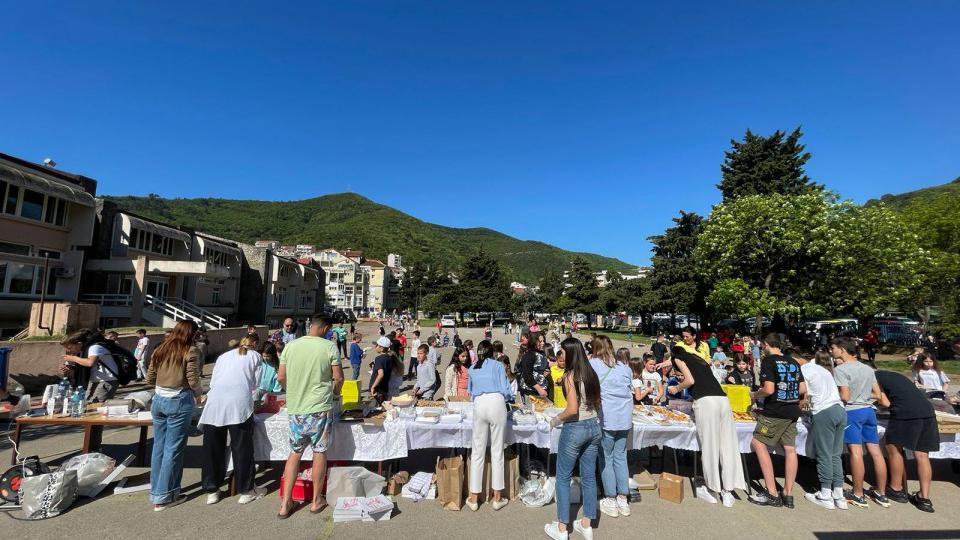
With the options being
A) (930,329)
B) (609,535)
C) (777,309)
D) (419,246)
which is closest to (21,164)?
(609,535)

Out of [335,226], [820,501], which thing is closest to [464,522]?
[820,501]

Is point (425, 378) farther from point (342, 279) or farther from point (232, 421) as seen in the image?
point (342, 279)

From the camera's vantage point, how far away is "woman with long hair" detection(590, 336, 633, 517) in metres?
4.50

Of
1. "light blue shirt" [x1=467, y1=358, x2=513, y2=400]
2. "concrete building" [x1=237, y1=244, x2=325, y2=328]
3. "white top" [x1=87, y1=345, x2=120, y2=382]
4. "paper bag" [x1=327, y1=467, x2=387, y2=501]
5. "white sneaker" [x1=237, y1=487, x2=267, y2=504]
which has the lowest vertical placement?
"white sneaker" [x1=237, y1=487, x2=267, y2=504]

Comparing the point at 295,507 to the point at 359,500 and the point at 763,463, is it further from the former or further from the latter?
the point at 763,463

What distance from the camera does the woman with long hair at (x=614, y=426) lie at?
4.50m

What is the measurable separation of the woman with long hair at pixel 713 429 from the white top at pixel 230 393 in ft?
15.4

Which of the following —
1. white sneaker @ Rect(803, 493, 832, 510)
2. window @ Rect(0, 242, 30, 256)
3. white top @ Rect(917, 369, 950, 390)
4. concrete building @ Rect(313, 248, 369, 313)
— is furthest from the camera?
concrete building @ Rect(313, 248, 369, 313)

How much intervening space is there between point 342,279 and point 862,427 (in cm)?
8269

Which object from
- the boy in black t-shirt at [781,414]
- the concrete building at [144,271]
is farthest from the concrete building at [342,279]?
the boy in black t-shirt at [781,414]

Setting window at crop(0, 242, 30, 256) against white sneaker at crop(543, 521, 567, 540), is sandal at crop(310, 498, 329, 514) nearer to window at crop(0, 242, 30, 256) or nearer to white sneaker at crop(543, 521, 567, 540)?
white sneaker at crop(543, 521, 567, 540)

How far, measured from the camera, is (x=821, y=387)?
463 cm

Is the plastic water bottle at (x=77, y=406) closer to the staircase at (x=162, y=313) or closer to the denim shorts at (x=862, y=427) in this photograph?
the denim shorts at (x=862, y=427)

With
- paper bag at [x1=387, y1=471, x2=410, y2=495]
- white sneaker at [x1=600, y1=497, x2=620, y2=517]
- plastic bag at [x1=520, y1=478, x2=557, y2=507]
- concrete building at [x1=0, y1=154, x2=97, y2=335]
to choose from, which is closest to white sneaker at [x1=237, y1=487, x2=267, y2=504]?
paper bag at [x1=387, y1=471, x2=410, y2=495]
